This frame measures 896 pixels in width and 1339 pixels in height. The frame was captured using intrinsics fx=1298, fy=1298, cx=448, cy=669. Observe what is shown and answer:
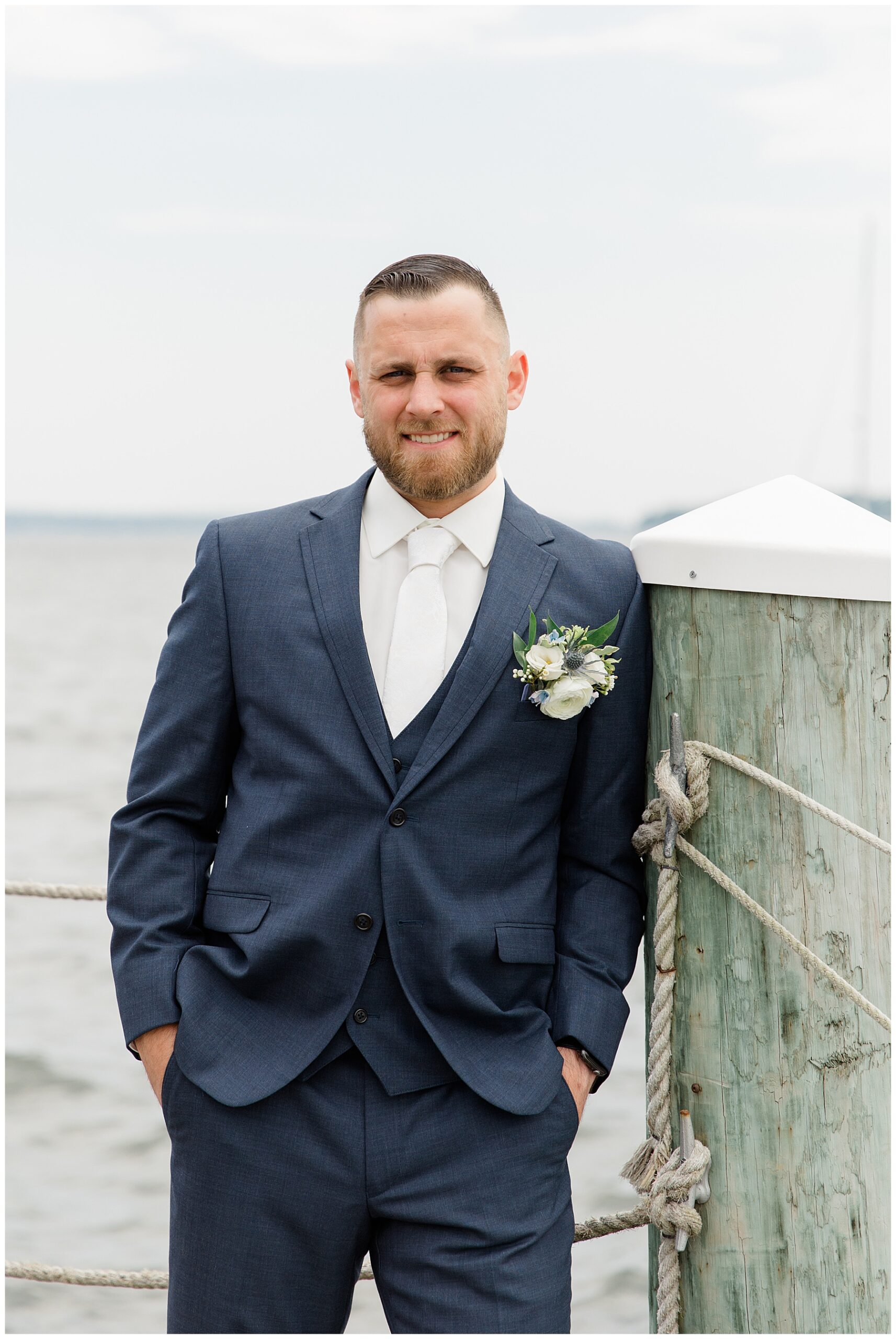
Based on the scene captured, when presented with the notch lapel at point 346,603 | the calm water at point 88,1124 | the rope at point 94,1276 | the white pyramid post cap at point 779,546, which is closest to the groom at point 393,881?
the notch lapel at point 346,603

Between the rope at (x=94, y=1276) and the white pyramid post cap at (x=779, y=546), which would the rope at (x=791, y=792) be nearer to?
the white pyramid post cap at (x=779, y=546)

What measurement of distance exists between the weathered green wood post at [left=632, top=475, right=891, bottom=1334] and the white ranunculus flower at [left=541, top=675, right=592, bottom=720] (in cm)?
18

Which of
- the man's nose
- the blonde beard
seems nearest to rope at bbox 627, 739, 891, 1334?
the blonde beard

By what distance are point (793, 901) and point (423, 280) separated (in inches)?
46.1

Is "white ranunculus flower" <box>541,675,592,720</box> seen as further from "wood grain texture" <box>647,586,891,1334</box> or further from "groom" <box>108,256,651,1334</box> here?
"wood grain texture" <box>647,586,891,1334</box>

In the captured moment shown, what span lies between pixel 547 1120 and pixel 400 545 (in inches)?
39.2

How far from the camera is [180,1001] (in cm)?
216

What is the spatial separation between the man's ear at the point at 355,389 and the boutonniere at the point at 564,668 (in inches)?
18.4

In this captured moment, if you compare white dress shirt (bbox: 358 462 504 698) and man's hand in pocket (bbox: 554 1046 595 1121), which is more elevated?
white dress shirt (bbox: 358 462 504 698)

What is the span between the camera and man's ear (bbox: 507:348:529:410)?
91.1 inches

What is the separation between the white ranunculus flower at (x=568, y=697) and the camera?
2090 millimetres

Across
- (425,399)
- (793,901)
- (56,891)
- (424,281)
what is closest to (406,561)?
(425,399)

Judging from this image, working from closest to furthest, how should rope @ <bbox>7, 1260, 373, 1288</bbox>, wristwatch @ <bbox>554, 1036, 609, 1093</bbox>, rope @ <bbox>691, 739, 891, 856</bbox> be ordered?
rope @ <bbox>691, 739, 891, 856</bbox> < wristwatch @ <bbox>554, 1036, 609, 1093</bbox> < rope @ <bbox>7, 1260, 373, 1288</bbox>

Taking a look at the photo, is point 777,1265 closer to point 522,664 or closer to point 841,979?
point 841,979
